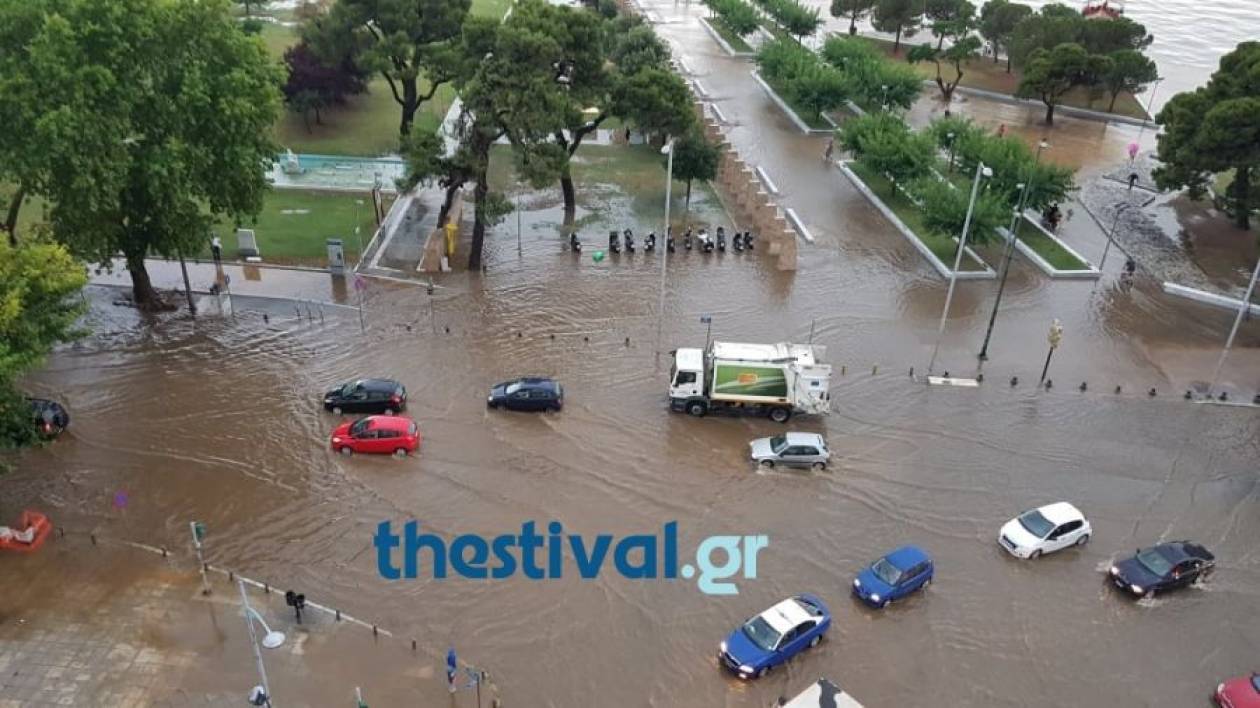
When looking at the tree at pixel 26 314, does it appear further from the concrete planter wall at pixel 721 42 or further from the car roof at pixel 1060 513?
the concrete planter wall at pixel 721 42

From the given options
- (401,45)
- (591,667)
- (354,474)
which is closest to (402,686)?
(591,667)

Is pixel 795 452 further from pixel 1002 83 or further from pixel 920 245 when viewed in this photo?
pixel 1002 83

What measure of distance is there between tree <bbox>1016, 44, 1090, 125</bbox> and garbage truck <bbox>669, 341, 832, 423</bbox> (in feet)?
141

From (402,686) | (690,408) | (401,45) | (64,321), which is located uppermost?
(401,45)

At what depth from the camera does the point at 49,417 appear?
27344 mm

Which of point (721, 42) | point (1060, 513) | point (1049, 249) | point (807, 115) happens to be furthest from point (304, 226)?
point (721, 42)

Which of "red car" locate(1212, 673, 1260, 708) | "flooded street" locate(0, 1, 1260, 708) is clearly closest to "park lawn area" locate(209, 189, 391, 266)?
"flooded street" locate(0, 1, 1260, 708)

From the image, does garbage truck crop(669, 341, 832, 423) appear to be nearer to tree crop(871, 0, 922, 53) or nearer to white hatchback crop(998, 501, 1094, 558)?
white hatchback crop(998, 501, 1094, 558)

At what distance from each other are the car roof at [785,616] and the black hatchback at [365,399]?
1444 cm

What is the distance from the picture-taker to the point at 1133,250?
147 feet

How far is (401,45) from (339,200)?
1001 cm

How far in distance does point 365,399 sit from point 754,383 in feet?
42.5

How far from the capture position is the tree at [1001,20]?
75.8 meters

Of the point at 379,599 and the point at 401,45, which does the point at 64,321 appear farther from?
the point at 401,45
